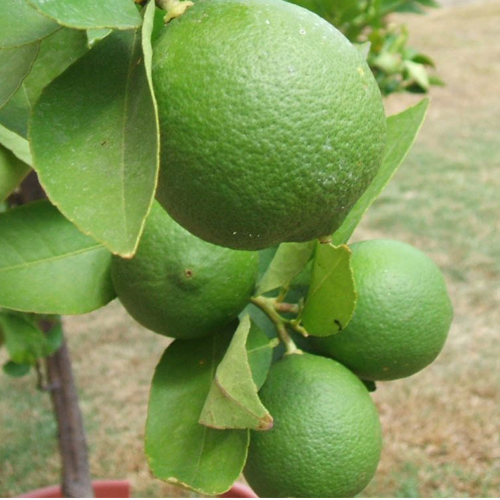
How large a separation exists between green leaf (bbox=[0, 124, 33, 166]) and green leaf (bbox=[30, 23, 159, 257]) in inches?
7.7

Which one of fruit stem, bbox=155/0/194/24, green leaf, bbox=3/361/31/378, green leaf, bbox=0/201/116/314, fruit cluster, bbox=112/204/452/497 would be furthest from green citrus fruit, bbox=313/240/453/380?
green leaf, bbox=3/361/31/378

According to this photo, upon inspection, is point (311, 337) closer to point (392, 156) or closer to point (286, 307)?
point (286, 307)

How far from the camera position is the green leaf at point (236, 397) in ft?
1.88

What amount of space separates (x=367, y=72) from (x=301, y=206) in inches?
4.0

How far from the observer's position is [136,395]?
2645mm

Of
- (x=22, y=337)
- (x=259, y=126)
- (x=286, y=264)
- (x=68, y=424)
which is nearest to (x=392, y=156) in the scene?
(x=286, y=264)

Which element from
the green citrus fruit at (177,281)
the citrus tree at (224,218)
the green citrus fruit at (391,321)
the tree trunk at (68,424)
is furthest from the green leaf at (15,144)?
the tree trunk at (68,424)

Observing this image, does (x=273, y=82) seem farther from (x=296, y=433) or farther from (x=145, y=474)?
(x=145, y=474)

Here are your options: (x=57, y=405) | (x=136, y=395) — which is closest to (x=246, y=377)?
(x=57, y=405)

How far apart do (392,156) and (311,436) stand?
264 millimetres

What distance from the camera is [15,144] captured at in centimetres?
67

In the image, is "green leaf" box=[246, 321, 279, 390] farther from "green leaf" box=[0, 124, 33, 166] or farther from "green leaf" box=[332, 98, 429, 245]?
"green leaf" box=[0, 124, 33, 166]

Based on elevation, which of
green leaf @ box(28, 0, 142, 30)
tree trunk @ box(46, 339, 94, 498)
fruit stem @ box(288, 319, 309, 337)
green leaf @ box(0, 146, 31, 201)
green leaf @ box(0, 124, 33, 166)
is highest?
green leaf @ box(28, 0, 142, 30)

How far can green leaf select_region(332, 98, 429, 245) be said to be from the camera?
680mm
